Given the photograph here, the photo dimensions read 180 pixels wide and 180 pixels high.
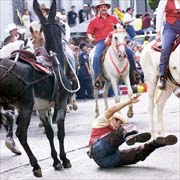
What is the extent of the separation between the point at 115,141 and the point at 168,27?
229 cm

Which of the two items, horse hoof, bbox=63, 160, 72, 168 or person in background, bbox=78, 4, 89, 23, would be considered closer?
horse hoof, bbox=63, 160, 72, 168

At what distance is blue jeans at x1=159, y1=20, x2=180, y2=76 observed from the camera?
10.1 m

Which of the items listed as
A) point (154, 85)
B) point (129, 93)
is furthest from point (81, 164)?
point (129, 93)

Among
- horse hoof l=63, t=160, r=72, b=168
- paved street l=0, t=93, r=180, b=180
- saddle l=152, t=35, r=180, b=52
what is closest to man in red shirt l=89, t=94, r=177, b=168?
paved street l=0, t=93, r=180, b=180

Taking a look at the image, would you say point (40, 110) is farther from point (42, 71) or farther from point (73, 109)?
point (73, 109)

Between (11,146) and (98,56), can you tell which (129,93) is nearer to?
(98,56)

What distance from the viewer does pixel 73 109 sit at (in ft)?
59.0

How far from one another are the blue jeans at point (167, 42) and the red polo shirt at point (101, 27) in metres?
4.46

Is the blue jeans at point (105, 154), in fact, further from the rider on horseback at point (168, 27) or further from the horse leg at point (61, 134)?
the rider on horseback at point (168, 27)

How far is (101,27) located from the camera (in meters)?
14.6

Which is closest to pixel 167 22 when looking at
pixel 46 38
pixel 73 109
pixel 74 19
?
pixel 46 38

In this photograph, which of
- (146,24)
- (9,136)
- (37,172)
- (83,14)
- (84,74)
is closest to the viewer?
(37,172)

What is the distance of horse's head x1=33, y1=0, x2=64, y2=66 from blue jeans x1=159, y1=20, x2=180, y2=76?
1557mm

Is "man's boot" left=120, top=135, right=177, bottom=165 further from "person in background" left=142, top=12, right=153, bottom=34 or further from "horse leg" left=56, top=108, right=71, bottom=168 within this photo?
"person in background" left=142, top=12, right=153, bottom=34
